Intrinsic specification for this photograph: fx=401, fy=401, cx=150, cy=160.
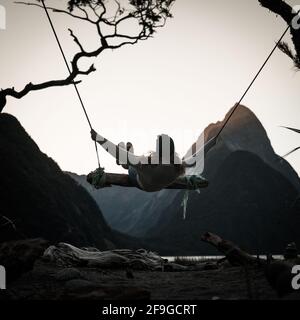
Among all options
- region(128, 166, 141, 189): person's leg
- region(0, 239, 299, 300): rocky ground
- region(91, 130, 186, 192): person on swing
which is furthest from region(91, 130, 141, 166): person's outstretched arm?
region(0, 239, 299, 300): rocky ground

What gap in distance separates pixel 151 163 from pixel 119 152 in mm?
622

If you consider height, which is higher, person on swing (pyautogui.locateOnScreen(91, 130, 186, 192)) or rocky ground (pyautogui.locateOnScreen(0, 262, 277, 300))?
person on swing (pyautogui.locateOnScreen(91, 130, 186, 192))

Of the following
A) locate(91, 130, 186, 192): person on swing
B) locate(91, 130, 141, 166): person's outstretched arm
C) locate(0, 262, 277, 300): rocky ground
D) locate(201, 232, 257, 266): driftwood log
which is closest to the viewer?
locate(0, 262, 277, 300): rocky ground

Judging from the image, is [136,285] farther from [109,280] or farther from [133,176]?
[133,176]

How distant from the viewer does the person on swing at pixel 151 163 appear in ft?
18.3

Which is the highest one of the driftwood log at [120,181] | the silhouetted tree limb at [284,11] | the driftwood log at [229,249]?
the silhouetted tree limb at [284,11]

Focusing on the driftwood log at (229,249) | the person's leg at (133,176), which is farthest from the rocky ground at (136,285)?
the person's leg at (133,176)

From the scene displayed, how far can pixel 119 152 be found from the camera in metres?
6.11

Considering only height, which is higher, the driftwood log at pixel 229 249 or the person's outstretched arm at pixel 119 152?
the person's outstretched arm at pixel 119 152

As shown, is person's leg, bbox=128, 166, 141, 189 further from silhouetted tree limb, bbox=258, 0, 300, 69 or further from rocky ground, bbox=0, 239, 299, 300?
silhouetted tree limb, bbox=258, 0, 300, 69

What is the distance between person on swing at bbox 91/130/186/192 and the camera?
5586 millimetres

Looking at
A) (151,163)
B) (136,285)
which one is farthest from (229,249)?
(151,163)

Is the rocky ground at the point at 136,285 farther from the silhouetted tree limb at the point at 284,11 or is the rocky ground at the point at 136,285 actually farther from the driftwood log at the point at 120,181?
→ the silhouetted tree limb at the point at 284,11
